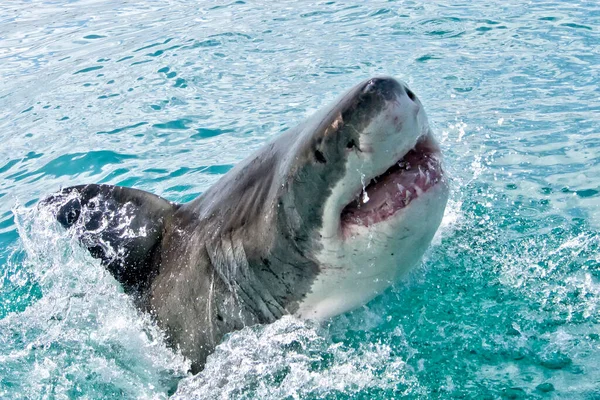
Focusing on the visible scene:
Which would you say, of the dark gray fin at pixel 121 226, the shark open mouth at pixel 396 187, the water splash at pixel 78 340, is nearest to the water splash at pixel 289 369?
the water splash at pixel 78 340

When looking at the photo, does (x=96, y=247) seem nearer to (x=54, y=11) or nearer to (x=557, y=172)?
(x=557, y=172)

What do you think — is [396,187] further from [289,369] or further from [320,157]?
[289,369]

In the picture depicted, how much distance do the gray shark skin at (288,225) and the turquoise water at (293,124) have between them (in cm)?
18

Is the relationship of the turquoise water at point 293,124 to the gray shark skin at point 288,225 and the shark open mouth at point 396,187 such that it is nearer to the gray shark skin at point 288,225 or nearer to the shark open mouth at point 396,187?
the gray shark skin at point 288,225

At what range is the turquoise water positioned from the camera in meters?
3.10

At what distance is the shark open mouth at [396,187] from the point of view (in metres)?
2.40

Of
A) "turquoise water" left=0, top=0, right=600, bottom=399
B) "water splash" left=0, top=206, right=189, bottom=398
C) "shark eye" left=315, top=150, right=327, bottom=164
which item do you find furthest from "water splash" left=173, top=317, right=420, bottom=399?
"shark eye" left=315, top=150, right=327, bottom=164

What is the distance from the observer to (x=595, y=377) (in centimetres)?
290

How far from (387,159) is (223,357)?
1294 mm

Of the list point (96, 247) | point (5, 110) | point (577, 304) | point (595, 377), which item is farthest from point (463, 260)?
point (5, 110)

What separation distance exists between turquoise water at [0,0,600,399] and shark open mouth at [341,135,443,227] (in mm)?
740

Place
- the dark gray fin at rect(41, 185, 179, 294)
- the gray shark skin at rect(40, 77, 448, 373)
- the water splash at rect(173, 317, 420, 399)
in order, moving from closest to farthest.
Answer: the gray shark skin at rect(40, 77, 448, 373) < the water splash at rect(173, 317, 420, 399) < the dark gray fin at rect(41, 185, 179, 294)

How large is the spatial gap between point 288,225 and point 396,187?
48 centimetres

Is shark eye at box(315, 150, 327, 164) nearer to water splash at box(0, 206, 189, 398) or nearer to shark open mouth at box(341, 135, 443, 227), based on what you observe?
shark open mouth at box(341, 135, 443, 227)
